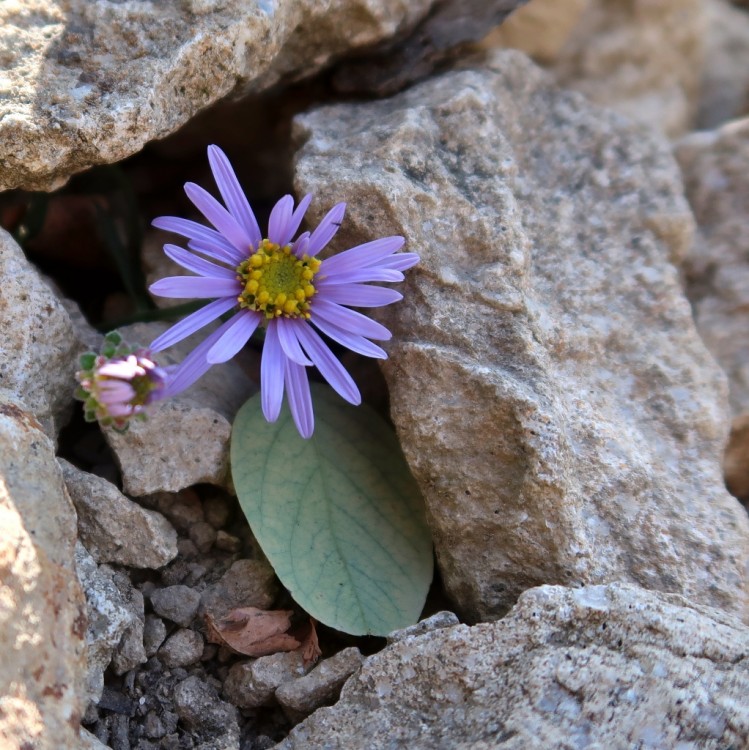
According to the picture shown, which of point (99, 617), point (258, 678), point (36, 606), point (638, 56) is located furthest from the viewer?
point (638, 56)

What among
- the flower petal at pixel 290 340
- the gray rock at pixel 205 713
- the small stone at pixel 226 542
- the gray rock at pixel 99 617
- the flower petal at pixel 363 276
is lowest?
the gray rock at pixel 205 713

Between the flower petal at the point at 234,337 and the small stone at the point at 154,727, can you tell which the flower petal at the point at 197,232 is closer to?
the flower petal at the point at 234,337

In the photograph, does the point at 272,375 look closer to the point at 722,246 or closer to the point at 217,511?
the point at 217,511

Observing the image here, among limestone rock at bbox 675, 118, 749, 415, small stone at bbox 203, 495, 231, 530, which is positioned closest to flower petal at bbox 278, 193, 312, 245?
small stone at bbox 203, 495, 231, 530

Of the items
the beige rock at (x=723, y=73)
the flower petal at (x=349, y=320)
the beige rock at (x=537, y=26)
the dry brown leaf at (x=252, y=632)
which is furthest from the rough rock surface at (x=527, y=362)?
the beige rock at (x=723, y=73)

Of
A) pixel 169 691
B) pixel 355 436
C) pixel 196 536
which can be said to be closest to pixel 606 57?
pixel 355 436

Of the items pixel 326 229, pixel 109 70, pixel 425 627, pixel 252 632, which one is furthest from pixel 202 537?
pixel 109 70
